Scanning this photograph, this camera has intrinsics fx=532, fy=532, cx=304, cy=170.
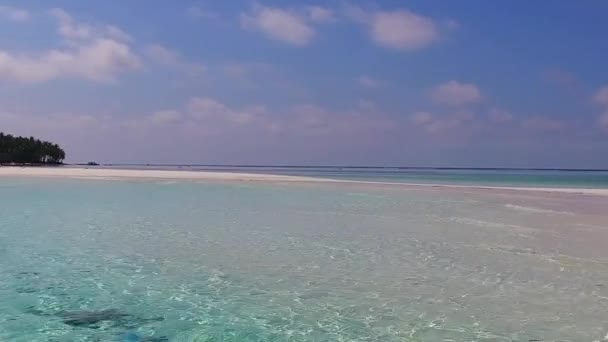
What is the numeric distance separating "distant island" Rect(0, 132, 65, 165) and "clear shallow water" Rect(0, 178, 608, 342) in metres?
97.2

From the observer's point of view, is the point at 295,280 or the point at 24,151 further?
the point at 24,151

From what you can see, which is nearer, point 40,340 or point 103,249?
A: point 40,340

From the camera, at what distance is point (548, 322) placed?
7.10 metres

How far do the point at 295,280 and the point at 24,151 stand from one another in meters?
110

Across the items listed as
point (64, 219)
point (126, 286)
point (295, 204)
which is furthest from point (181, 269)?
point (295, 204)

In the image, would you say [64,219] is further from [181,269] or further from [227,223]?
[181,269]

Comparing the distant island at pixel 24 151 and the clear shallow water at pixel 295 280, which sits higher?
the distant island at pixel 24 151

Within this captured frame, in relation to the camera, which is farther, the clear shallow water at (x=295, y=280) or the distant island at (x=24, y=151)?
the distant island at (x=24, y=151)

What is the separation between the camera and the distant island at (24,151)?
4011 inches

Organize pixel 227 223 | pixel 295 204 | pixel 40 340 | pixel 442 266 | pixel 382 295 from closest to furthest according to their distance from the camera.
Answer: pixel 40 340 → pixel 382 295 → pixel 442 266 → pixel 227 223 → pixel 295 204

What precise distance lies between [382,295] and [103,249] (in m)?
6.47

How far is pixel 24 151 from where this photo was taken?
104 metres

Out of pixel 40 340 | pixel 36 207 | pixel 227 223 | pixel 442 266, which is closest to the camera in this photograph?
pixel 40 340

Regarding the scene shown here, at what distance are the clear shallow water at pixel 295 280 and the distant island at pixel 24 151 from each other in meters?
97.2
